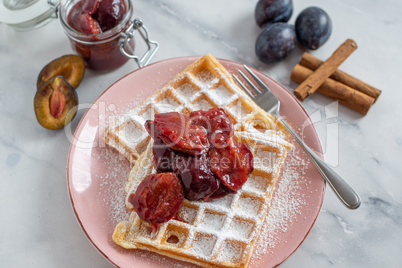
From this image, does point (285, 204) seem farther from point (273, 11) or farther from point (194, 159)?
point (273, 11)

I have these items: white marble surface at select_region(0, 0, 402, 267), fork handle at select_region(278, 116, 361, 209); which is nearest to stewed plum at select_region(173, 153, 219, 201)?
fork handle at select_region(278, 116, 361, 209)

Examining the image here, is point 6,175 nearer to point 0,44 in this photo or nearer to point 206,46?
point 0,44

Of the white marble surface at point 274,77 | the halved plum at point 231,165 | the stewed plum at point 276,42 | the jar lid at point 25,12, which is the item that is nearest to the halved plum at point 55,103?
the white marble surface at point 274,77

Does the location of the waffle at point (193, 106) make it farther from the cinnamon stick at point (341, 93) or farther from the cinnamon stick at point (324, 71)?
the cinnamon stick at point (341, 93)

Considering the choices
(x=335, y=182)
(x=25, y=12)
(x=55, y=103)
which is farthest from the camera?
(x=25, y=12)

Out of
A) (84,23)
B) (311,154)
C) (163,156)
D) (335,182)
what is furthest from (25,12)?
(335,182)

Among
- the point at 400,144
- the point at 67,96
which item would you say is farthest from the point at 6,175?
the point at 400,144

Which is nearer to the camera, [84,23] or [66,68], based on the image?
[84,23]
